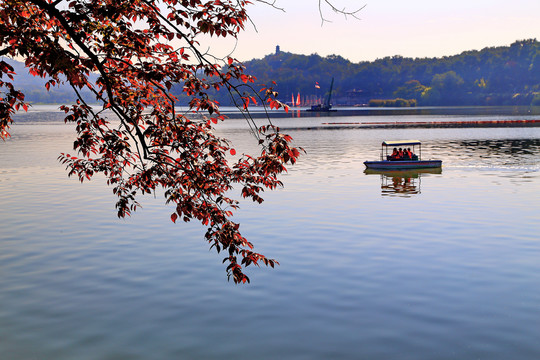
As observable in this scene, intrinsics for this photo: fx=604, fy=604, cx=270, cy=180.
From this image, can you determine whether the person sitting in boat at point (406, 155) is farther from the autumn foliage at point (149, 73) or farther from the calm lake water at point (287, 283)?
the autumn foliage at point (149, 73)

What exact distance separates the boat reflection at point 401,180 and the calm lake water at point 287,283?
4.55 meters

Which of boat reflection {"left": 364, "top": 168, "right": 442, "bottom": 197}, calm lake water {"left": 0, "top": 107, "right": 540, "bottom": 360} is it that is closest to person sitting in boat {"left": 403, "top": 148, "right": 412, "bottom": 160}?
boat reflection {"left": 364, "top": 168, "right": 442, "bottom": 197}

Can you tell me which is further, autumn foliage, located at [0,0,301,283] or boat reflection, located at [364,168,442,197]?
boat reflection, located at [364,168,442,197]

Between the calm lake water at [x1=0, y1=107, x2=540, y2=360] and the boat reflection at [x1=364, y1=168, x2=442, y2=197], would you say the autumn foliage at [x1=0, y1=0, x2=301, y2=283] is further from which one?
the boat reflection at [x1=364, y1=168, x2=442, y2=197]

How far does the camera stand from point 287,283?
71.8 feet

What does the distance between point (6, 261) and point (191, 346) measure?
12.6 meters

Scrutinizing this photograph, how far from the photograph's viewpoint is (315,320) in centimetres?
1809

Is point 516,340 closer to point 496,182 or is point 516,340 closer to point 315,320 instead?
point 315,320

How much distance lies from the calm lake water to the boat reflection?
455cm

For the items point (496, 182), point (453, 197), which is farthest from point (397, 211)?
point (496, 182)

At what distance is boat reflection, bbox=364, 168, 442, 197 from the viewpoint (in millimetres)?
46719

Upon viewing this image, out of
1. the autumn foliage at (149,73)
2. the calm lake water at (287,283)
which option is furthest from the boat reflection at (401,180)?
the autumn foliage at (149,73)

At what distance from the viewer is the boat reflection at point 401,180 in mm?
46719

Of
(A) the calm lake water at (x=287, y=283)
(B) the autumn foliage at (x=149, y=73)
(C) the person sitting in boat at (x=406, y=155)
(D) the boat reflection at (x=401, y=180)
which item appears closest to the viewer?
(B) the autumn foliage at (x=149, y=73)
